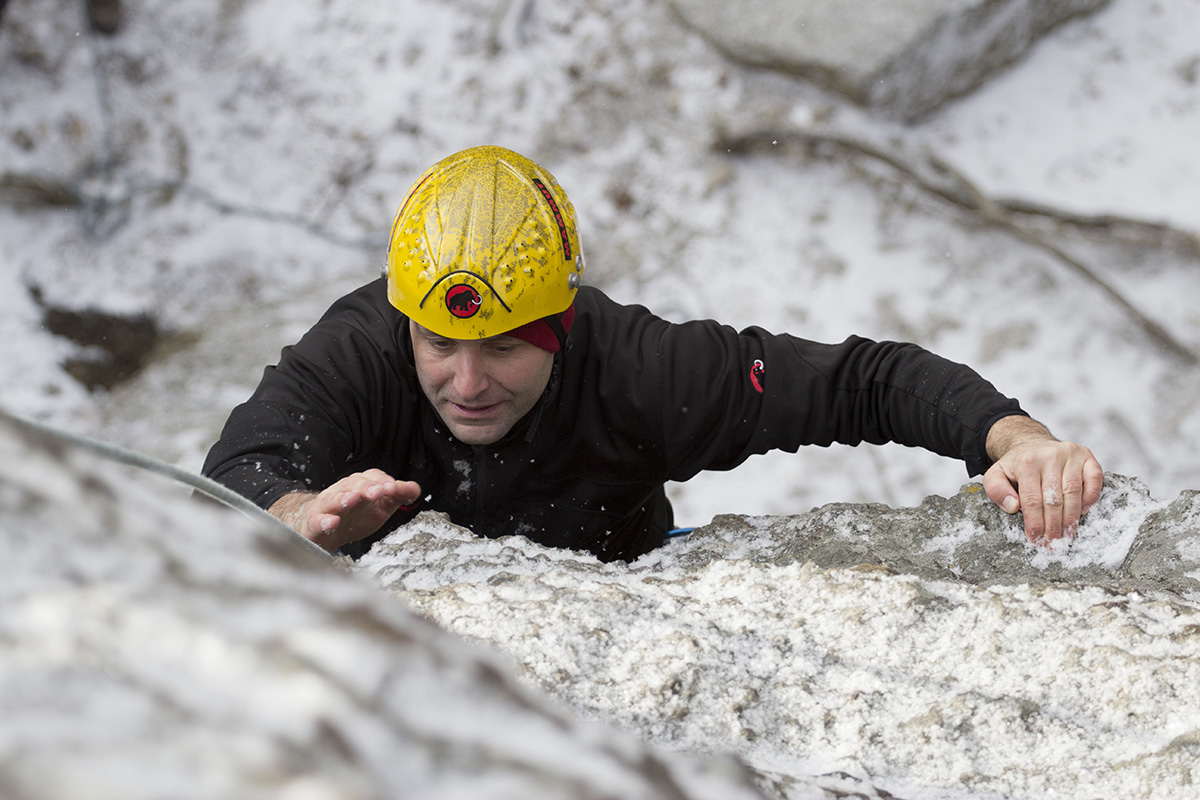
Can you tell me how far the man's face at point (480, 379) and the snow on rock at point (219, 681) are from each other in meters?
1.45

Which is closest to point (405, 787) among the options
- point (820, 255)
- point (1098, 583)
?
point (1098, 583)

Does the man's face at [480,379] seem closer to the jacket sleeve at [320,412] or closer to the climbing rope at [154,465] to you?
the jacket sleeve at [320,412]

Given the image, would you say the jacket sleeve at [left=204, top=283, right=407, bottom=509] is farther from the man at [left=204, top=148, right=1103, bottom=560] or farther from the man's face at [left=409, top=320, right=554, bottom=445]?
the man's face at [left=409, top=320, right=554, bottom=445]

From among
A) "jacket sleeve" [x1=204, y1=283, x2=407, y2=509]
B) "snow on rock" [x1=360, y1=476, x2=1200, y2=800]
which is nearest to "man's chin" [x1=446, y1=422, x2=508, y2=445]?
"jacket sleeve" [x1=204, y1=283, x2=407, y2=509]

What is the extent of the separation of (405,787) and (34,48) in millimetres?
5789

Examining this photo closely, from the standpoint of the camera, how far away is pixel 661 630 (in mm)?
1256

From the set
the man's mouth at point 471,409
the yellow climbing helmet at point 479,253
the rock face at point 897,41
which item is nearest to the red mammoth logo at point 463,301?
the yellow climbing helmet at point 479,253

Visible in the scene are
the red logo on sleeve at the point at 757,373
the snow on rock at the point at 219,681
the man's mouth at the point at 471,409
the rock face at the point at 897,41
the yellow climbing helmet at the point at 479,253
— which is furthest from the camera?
the rock face at the point at 897,41

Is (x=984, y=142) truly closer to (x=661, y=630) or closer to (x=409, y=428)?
(x=409, y=428)

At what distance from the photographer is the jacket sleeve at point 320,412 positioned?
6.21 feet

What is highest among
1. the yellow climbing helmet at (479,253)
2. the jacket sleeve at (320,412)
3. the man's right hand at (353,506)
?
the yellow climbing helmet at (479,253)

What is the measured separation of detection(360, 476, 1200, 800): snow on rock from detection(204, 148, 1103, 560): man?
1.69ft

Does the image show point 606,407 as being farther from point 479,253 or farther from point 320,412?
point 320,412

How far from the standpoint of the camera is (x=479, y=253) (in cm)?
200
